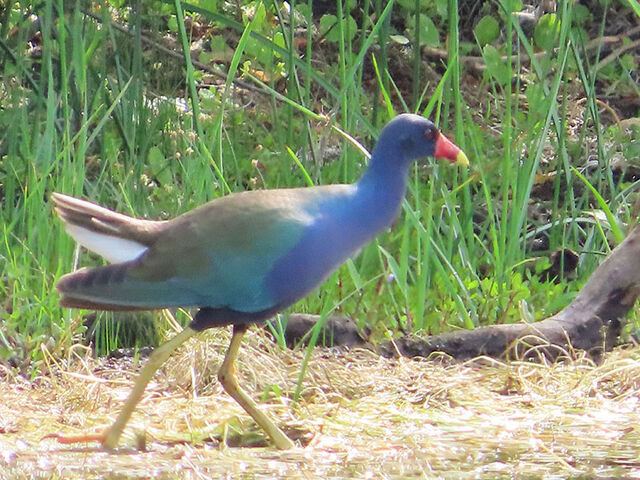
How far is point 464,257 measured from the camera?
159 inches

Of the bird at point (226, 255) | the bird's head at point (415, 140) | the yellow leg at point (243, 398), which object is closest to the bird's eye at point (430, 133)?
the bird's head at point (415, 140)

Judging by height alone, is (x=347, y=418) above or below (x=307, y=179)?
below

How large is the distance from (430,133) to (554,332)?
868 millimetres

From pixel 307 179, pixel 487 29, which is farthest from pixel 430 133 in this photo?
pixel 487 29

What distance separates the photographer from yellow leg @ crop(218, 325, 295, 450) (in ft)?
9.74

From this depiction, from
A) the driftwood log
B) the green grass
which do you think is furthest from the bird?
Result: the driftwood log

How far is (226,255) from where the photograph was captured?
9.65 feet

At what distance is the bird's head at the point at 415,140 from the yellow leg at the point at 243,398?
59 centimetres

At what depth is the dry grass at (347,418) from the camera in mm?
2812

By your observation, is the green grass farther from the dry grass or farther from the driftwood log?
the dry grass

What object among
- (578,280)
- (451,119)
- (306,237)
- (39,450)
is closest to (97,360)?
(39,450)

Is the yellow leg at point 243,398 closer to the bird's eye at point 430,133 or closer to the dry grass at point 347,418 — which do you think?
the dry grass at point 347,418

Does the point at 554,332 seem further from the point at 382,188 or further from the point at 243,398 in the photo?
the point at 243,398

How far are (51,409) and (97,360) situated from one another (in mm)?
377
